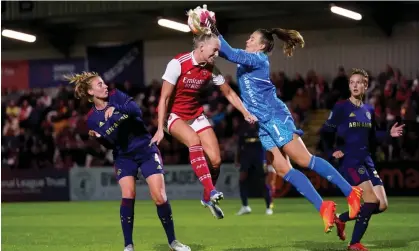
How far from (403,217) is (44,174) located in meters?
15.3

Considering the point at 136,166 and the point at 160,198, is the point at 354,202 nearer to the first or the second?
the point at 160,198

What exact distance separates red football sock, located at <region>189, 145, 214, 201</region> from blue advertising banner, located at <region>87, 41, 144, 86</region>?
22373 mm

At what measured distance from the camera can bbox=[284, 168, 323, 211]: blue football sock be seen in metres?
9.03

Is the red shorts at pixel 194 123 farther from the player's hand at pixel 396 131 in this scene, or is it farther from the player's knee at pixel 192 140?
the player's hand at pixel 396 131

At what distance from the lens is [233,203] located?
885 inches

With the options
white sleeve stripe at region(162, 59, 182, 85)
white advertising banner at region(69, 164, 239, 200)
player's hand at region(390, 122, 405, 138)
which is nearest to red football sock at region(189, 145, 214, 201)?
white sleeve stripe at region(162, 59, 182, 85)

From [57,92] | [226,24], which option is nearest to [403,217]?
[226,24]

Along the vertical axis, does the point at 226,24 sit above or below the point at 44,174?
above

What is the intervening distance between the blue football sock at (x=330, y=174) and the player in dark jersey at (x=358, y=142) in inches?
27.1

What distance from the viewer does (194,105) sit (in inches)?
403

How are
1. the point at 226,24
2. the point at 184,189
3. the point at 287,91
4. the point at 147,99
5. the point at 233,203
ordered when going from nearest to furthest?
the point at 233,203 < the point at 184,189 < the point at 287,91 < the point at 147,99 < the point at 226,24

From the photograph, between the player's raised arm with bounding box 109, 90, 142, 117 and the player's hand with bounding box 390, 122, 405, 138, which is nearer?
the player's raised arm with bounding box 109, 90, 142, 117

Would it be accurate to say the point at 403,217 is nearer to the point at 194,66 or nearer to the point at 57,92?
the point at 194,66

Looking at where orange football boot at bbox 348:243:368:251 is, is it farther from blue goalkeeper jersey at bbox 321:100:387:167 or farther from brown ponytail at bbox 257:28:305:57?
brown ponytail at bbox 257:28:305:57
